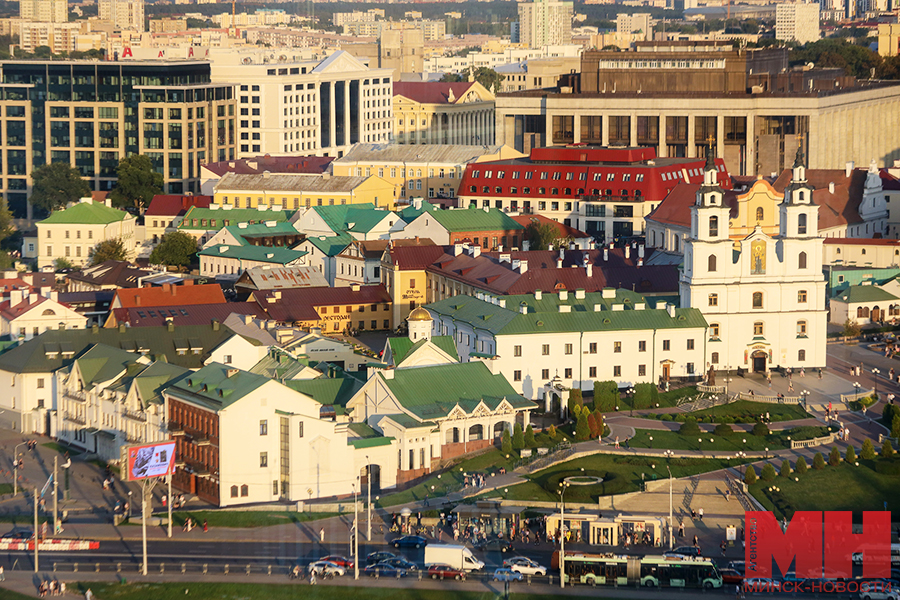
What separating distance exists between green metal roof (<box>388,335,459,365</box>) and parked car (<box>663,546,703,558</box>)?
30.4 m

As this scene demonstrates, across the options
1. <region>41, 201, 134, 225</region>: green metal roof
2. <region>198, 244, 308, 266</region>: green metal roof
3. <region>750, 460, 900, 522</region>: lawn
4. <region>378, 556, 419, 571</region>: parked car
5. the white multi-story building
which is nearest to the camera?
<region>378, 556, 419, 571</region>: parked car

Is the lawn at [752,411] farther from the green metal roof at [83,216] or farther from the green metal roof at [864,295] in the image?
the green metal roof at [83,216]

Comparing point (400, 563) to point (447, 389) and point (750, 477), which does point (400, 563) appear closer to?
point (750, 477)

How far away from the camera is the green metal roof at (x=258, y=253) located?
175875 mm

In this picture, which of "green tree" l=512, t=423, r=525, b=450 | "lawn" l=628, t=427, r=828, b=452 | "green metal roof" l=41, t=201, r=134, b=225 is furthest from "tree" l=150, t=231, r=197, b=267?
"lawn" l=628, t=427, r=828, b=452

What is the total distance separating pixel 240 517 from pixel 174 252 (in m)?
86.9

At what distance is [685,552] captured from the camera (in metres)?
96.9

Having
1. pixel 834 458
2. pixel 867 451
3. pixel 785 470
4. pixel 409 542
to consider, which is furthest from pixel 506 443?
pixel 867 451

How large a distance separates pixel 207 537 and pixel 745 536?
1122 inches

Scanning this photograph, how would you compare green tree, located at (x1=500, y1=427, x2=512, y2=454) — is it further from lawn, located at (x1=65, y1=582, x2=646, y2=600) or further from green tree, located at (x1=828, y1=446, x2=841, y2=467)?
lawn, located at (x1=65, y1=582, x2=646, y2=600)

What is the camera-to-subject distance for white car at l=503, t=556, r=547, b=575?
A: 310 feet

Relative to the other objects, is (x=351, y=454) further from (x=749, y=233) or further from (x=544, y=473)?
(x=749, y=233)

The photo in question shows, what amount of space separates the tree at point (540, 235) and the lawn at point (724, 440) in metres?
61.1

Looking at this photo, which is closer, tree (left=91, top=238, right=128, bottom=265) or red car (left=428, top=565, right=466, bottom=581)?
red car (left=428, top=565, right=466, bottom=581)
